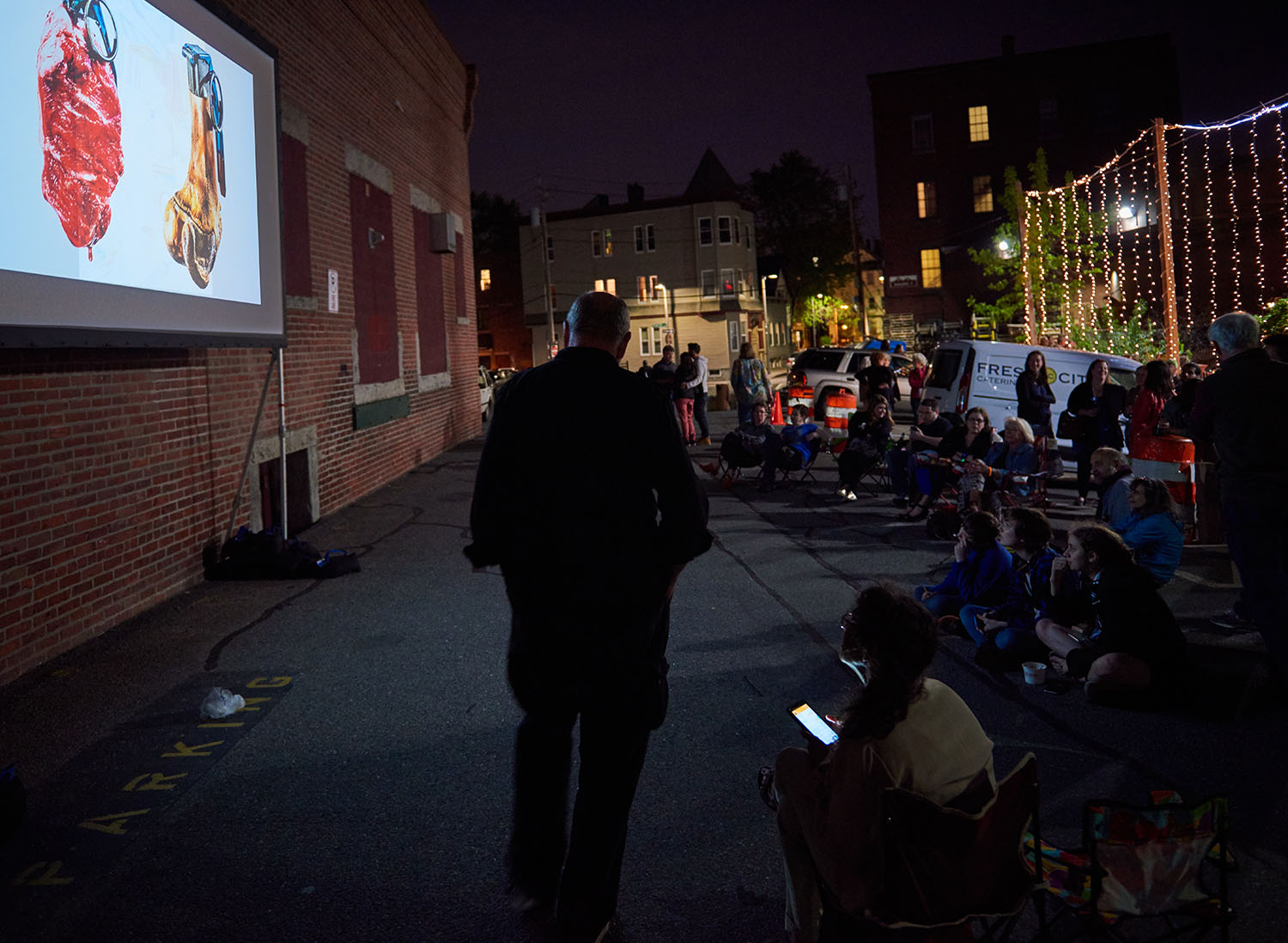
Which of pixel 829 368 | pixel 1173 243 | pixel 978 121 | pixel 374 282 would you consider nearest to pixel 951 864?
pixel 374 282

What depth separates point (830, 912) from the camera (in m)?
2.99

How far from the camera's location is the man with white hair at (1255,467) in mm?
5426

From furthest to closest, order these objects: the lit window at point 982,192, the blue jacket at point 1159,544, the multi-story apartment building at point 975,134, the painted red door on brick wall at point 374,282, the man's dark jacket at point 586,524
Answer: the lit window at point 982,192
the multi-story apartment building at point 975,134
the painted red door on brick wall at point 374,282
the blue jacket at point 1159,544
the man's dark jacket at point 586,524

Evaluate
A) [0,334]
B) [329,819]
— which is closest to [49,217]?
[0,334]

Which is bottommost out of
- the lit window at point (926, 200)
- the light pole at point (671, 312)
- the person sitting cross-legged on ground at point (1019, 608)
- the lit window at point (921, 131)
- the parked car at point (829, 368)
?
the person sitting cross-legged on ground at point (1019, 608)

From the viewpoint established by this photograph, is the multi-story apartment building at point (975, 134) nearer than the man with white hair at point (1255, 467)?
No

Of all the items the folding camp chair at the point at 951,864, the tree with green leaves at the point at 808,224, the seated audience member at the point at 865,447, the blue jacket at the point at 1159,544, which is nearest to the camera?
the folding camp chair at the point at 951,864

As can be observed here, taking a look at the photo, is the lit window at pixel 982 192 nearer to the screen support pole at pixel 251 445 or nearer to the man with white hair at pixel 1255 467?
the screen support pole at pixel 251 445

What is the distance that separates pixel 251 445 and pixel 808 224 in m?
73.8

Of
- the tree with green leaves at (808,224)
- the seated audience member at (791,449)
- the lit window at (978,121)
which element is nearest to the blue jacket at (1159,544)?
the seated audience member at (791,449)

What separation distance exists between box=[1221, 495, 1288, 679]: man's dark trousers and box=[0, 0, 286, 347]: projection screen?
277 inches

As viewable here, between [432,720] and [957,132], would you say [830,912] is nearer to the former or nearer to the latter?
[432,720]

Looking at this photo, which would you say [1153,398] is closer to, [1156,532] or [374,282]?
[1156,532]

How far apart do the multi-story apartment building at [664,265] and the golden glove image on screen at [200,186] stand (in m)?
50.1
